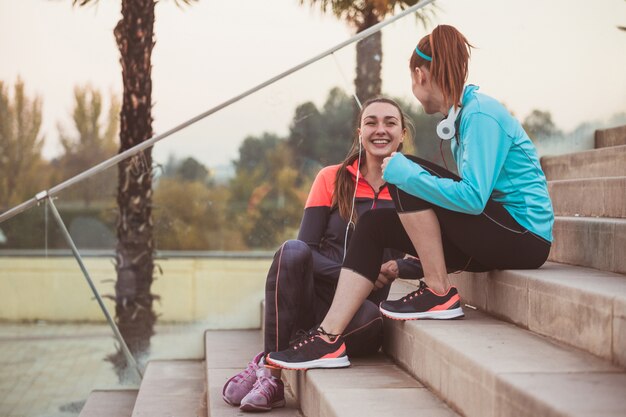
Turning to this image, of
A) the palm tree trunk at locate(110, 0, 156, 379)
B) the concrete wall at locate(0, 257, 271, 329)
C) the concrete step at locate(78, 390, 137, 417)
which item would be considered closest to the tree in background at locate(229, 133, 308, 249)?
the concrete wall at locate(0, 257, 271, 329)

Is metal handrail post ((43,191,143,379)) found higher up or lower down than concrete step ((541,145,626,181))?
lower down

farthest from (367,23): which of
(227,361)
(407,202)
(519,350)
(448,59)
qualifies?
(519,350)

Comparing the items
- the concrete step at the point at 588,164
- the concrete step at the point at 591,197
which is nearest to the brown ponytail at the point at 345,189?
the concrete step at the point at 591,197

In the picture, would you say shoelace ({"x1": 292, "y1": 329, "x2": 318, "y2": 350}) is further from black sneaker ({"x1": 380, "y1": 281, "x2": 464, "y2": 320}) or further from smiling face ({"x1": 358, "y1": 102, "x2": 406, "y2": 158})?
smiling face ({"x1": 358, "y1": 102, "x2": 406, "y2": 158})

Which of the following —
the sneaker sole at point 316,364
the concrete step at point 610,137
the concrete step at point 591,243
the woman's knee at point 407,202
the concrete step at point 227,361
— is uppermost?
the concrete step at point 610,137

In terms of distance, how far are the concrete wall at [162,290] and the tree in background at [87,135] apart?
65 cm

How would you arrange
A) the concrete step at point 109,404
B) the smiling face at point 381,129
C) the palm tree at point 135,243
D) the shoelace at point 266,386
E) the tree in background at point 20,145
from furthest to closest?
the tree in background at point 20,145, the palm tree at point 135,243, the concrete step at point 109,404, the smiling face at point 381,129, the shoelace at point 266,386

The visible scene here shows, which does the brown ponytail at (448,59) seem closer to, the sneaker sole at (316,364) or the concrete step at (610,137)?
the sneaker sole at (316,364)

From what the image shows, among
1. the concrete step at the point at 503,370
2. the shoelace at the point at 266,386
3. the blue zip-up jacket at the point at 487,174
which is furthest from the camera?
the shoelace at the point at 266,386

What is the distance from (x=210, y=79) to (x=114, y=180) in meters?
0.88

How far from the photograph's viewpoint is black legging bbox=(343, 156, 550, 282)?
3105 mm

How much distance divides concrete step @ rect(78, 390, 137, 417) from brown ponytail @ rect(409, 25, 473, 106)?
257 centimetres

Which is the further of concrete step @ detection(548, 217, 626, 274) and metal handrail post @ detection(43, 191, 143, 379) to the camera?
metal handrail post @ detection(43, 191, 143, 379)

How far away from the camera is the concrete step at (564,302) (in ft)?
8.13
